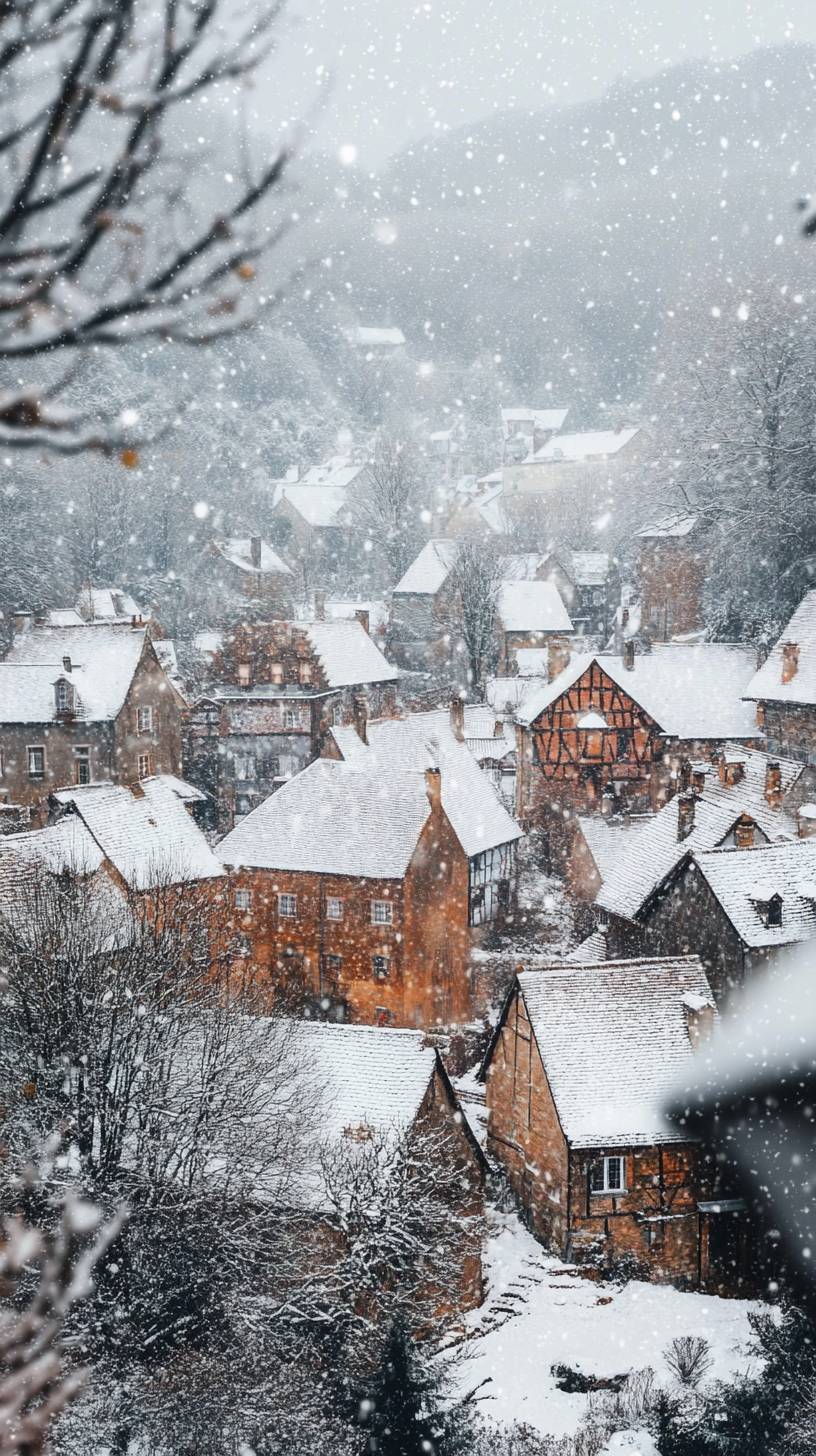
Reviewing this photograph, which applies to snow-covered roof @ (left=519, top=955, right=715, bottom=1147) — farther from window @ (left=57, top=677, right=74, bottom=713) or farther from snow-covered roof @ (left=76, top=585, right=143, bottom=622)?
snow-covered roof @ (left=76, top=585, right=143, bottom=622)

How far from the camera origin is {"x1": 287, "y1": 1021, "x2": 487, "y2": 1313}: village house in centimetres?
2044

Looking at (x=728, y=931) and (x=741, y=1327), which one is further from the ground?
(x=728, y=931)

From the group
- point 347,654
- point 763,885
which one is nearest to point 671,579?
point 347,654

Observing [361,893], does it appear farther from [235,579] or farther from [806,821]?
[235,579]

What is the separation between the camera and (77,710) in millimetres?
39750

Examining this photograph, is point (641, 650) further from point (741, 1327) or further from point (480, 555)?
point (741, 1327)

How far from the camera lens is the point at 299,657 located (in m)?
45.3

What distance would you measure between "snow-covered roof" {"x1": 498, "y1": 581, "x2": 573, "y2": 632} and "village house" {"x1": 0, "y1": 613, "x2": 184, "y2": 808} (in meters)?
24.5

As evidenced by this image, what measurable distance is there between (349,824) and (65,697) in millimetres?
12205

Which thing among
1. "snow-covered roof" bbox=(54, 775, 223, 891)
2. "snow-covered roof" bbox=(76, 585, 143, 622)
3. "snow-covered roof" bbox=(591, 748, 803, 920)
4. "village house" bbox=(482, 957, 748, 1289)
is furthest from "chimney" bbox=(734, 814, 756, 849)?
"snow-covered roof" bbox=(76, 585, 143, 622)

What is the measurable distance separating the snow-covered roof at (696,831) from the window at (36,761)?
745 inches

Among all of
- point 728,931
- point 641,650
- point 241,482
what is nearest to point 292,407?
point 241,482

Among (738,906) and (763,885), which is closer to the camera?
(738,906)

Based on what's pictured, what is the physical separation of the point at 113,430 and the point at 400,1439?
18610 millimetres
